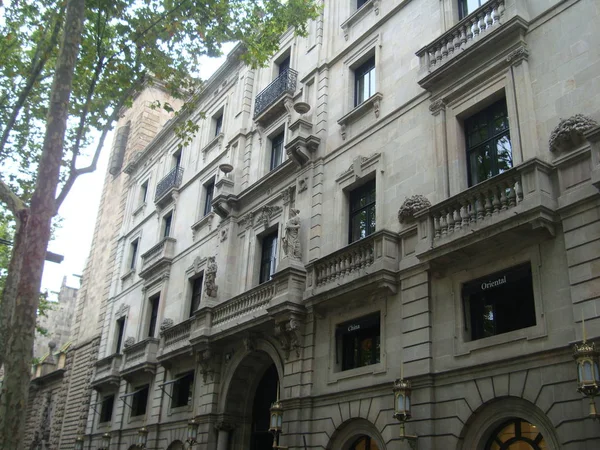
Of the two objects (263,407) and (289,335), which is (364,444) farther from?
(263,407)

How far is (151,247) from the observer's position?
1272 inches

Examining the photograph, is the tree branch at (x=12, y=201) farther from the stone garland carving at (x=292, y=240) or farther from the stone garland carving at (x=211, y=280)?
the stone garland carving at (x=211, y=280)

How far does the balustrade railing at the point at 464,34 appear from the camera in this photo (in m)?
15.6

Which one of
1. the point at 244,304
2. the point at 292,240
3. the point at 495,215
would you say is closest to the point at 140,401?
the point at 244,304

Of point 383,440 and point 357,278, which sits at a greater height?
point 357,278

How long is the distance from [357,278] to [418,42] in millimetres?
7380

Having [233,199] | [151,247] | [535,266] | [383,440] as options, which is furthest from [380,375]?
[151,247]

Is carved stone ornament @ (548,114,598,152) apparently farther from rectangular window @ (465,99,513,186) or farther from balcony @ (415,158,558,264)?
rectangular window @ (465,99,513,186)

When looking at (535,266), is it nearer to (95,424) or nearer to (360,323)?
(360,323)

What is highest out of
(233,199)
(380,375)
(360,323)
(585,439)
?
(233,199)

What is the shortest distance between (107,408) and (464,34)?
2542 centimetres

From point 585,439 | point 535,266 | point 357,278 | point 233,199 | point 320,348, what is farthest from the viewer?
point 233,199

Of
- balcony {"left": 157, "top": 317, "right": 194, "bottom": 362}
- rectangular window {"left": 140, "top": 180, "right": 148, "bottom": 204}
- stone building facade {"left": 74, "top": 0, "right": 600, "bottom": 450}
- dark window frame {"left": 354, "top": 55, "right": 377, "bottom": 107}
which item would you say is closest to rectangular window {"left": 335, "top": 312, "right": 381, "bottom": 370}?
stone building facade {"left": 74, "top": 0, "right": 600, "bottom": 450}

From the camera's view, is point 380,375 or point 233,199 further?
point 233,199
